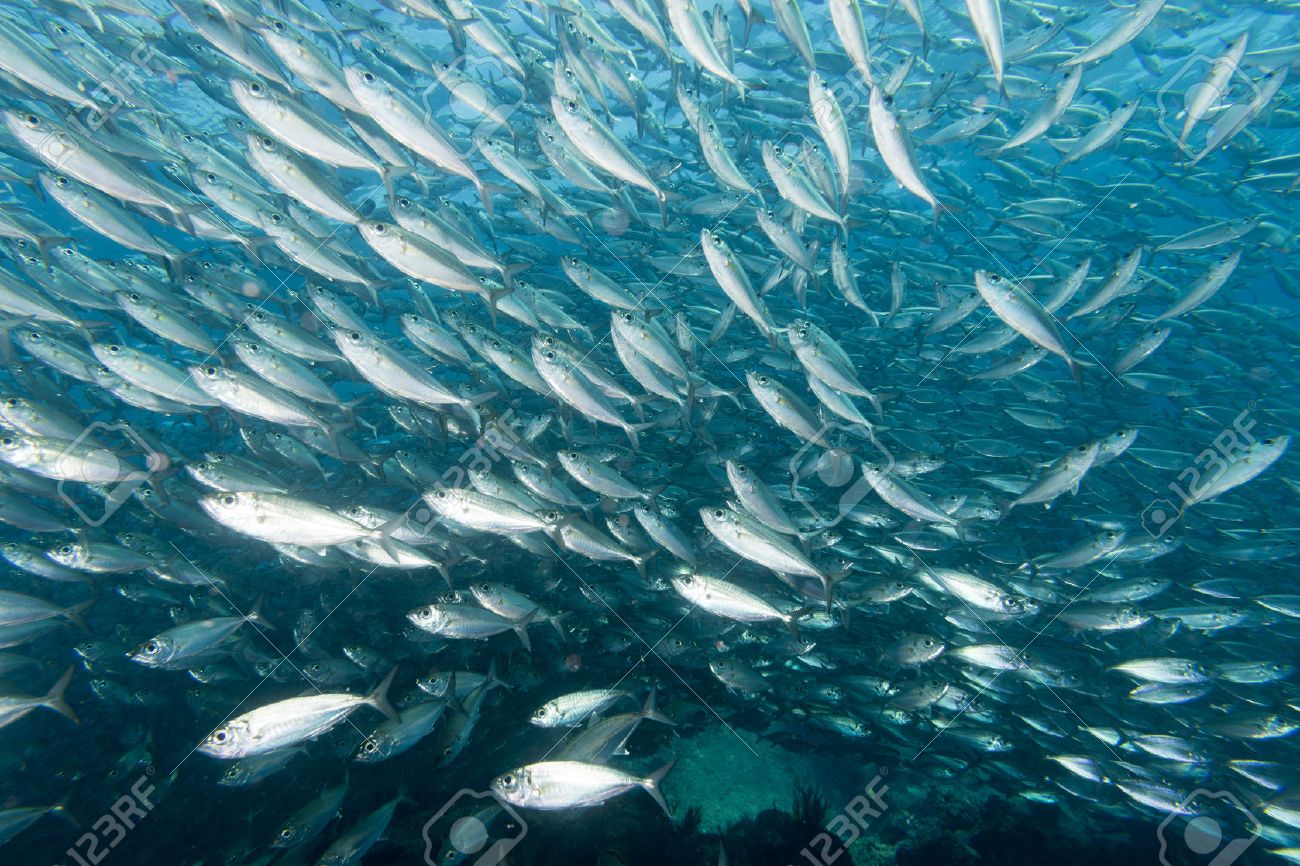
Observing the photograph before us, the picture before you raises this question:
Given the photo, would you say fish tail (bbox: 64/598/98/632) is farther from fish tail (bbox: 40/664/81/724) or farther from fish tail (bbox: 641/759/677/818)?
fish tail (bbox: 641/759/677/818)

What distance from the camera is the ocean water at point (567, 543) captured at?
433 centimetres

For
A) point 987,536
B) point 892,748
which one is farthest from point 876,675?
point 987,536

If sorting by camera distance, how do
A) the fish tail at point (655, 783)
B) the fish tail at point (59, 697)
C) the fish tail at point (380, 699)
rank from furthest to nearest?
the fish tail at point (59, 697) < the fish tail at point (380, 699) < the fish tail at point (655, 783)

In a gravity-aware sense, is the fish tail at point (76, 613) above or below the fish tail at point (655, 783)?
above

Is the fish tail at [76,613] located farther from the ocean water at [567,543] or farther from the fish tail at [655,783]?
the fish tail at [655,783]

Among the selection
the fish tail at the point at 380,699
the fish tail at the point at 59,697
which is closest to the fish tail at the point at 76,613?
the fish tail at the point at 59,697

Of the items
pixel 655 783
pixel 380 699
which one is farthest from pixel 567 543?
pixel 655 783

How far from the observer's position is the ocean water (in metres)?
4.33

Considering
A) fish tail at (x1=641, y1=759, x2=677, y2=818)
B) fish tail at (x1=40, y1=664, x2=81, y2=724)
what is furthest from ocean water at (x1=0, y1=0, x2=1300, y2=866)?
fish tail at (x1=641, y1=759, x2=677, y2=818)

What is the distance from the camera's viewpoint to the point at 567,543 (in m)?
A: 4.78

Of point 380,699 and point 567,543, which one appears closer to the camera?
point 380,699

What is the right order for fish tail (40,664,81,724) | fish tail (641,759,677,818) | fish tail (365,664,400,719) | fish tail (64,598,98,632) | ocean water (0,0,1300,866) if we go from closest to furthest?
1. fish tail (641,759,677,818)
2. fish tail (365,664,400,719)
3. fish tail (40,664,81,724)
4. ocean water (0,0,1300,866)
5. fish tail (64,598,98,632)

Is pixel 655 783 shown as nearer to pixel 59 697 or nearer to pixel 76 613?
pixel 59 697

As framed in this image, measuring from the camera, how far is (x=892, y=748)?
594 cm
